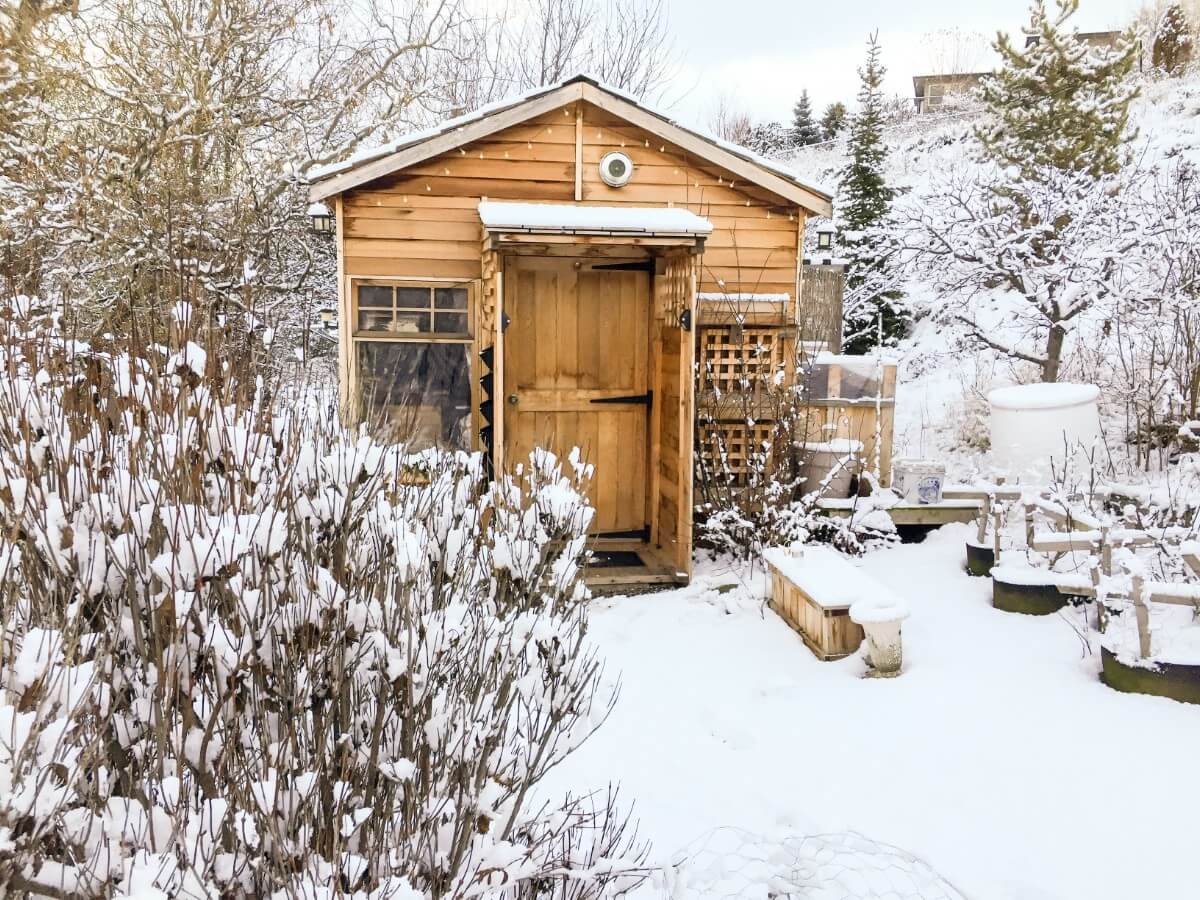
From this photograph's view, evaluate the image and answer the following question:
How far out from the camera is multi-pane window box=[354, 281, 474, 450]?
639cm

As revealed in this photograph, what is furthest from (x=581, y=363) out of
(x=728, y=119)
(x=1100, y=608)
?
(x=728, y=119)

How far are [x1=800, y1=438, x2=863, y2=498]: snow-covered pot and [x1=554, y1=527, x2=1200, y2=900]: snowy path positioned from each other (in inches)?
72.5

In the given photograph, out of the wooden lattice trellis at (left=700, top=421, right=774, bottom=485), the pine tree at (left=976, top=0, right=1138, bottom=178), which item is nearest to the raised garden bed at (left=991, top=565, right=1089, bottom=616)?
the wooden lattice trellis at (left=700, top=421, right=774, bottom=485)

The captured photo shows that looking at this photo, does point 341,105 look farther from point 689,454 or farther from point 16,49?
point 689,454

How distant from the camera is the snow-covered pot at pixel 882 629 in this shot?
462 cm

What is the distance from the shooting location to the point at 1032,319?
31.2 ft

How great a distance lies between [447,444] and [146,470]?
4.34m

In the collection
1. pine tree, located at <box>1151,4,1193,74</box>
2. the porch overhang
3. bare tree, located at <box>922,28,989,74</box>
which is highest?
bare tree, located at <box>922,28,989,74</box>

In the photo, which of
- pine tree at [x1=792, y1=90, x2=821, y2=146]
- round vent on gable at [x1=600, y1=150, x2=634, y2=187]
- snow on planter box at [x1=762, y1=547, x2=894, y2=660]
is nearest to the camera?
snow on planter box at [x1=762, y1=547, x2=894, y2=660]

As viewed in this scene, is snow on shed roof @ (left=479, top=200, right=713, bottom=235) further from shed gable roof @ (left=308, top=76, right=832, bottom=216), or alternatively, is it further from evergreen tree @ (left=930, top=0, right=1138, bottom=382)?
evergreen tree @ (left=930, top=0, right=1138, bottom=382)

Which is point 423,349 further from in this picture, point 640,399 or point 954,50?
point 954,50

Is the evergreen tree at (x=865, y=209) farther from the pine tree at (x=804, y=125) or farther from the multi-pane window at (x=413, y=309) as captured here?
the pine tree at (x=804, y=125)

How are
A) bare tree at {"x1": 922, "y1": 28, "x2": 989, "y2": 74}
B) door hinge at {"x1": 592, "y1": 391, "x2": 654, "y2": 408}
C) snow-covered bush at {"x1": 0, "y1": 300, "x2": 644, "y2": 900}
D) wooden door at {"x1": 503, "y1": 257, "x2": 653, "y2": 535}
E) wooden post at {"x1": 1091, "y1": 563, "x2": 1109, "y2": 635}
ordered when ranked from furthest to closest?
bare tree at {"x1": 922, "y1": 28, "x2": 989, "y2": 74} → door hinge at {"x1": 592, "y1": 391, "x2": 654, "y2": 408} → wooden door at {"x1": 503, "y1": 257, "x2": 653, "y2": 535} → wooden post at {"x1": 1091, "y1": 563, "x2": 1109, "y2": 635} → snow-covered bush at {"x1": 0, "y1": 300, "x2": 644, "y2": 900}

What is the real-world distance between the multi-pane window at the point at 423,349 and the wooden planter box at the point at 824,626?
2770mm
